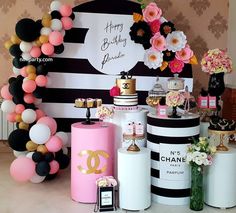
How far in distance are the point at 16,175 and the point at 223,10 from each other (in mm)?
2196

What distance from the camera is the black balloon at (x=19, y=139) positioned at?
258cm

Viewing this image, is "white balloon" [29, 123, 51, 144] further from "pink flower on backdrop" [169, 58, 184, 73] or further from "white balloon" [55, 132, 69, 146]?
"pink flower on backdrop" [169, 58, 184, 73]

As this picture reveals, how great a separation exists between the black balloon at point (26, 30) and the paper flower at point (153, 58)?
0.86 meters

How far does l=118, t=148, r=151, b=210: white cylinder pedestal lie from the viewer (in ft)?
Answer: 7.24

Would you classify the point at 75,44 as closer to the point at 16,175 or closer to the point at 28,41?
the point at 28,41

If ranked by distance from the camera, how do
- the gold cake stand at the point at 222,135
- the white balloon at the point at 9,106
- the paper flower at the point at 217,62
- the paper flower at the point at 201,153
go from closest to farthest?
the paper flower at the point at 201,153 < the gold cake stand at the point at 222,135 < the paper flower at the point at 217,62 < the white balloon at the point at 9,106

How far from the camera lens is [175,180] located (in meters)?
2.31

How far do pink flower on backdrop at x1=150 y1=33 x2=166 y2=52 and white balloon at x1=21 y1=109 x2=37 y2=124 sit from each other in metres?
1.04

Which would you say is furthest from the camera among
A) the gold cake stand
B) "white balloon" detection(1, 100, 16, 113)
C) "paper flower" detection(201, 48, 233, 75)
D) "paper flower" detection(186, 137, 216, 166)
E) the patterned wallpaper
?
the patterned wallpaper

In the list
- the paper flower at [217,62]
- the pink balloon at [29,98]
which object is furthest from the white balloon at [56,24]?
the paper flower at [217,62]

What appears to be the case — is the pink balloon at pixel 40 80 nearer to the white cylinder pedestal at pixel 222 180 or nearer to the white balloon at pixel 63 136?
the white balloon at pixel 63 136

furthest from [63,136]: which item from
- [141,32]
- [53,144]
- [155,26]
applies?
[155,26]

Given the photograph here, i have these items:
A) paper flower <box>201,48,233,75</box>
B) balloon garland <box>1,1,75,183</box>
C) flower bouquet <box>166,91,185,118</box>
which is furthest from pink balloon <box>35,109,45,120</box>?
paper flower <box>201,48,233,75</box>

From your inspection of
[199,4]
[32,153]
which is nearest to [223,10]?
[199,4]
